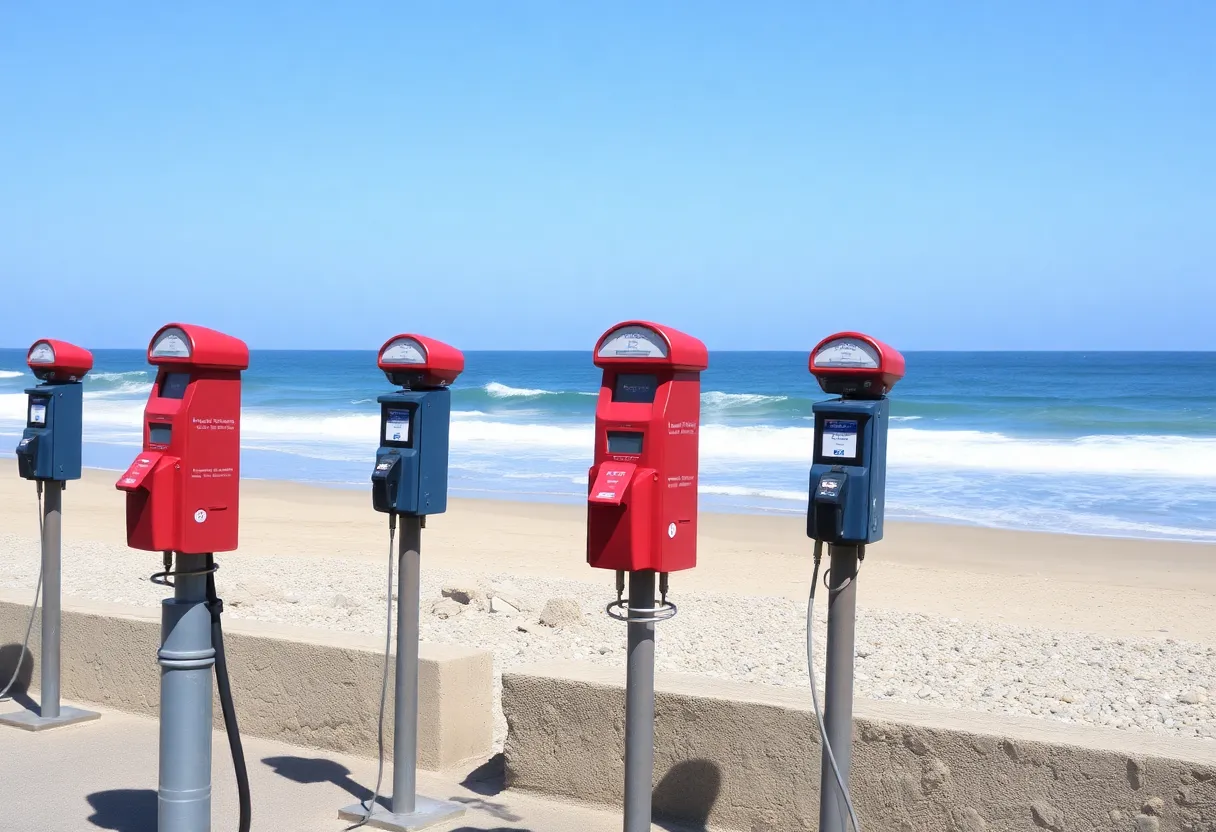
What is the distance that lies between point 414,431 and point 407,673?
32.2 inches

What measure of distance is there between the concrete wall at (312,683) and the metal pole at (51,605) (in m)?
0.24

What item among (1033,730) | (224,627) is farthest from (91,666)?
(1033,730)

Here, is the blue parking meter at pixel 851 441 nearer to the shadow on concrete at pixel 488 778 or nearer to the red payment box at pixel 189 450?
the red payment box at pixel 189 450

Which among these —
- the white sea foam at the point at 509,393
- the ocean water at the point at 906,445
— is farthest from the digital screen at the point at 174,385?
the white sea foam at the point at 509,393

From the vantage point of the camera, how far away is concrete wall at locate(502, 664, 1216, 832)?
347 centimetres

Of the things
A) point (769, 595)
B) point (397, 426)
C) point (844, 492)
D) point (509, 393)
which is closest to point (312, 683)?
point (397, 426)

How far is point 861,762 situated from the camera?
384 cm

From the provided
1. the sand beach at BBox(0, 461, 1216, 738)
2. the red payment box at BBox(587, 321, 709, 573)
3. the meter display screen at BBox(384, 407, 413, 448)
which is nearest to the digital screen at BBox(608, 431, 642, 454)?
the red payment box at BBox(587, 321, 709, 573)

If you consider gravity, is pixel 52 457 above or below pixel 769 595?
above

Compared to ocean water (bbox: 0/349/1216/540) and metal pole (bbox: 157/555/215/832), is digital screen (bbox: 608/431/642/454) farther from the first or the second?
ocean water (bbox: 0/349/1216/540)

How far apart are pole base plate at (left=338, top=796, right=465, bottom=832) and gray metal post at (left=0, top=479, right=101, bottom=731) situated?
5.66 ft

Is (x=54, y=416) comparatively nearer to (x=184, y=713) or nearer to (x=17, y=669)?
(x=17, y=669)

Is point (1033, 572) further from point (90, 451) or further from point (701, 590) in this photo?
point (90, 451)

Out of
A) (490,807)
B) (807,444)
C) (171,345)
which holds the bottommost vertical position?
(490,807)
